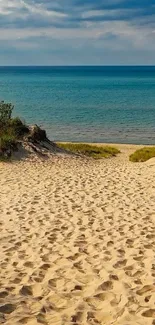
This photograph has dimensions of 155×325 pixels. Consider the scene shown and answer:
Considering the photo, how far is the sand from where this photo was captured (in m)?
5.80

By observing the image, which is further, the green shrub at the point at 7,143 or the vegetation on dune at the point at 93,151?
the vegetation on dune at the point at 93,151

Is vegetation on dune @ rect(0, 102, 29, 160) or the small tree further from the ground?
the small tree

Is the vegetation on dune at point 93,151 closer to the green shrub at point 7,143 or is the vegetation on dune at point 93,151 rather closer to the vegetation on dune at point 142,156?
the vegetation on dune at point 142,156

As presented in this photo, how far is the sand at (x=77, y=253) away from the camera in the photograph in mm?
5801

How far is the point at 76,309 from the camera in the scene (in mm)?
5824

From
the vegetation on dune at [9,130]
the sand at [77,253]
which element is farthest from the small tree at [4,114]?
the sand at [77,253]

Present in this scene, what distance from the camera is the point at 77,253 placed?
8164mm

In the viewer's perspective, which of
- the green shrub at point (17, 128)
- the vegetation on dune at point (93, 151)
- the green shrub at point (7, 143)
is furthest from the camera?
the vegetation on dune at point (93, 151)

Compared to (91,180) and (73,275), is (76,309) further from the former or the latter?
(91,180)

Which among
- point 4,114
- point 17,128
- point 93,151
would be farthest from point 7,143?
point 93,151

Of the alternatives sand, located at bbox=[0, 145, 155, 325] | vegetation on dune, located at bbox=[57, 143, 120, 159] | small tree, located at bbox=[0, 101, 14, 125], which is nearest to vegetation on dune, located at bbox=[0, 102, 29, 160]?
small tree, located at bbox=[0, 101, 14, 125]

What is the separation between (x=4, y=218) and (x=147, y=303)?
18.5 feet

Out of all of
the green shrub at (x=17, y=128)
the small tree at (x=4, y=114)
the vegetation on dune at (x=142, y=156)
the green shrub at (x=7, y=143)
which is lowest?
the vegetation on dune at (x=142, y=156)

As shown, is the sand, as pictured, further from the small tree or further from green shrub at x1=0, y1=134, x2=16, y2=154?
the small tree
